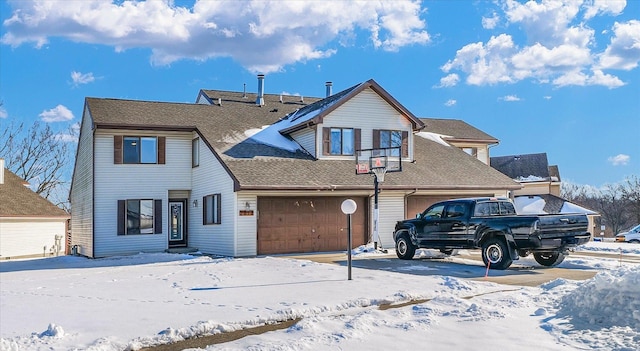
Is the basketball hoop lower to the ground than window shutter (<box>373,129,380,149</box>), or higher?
lower

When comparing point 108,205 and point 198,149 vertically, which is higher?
point 198,149

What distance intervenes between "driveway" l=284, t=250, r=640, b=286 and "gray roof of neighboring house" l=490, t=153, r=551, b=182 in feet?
98.3

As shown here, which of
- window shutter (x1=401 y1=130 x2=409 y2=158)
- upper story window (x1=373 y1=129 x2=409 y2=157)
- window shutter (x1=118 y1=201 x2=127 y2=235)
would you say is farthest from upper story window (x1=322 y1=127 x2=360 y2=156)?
window shutter (x1=118 y1=201 x2=127 y2=235)

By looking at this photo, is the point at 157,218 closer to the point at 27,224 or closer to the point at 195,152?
the point at 195,152

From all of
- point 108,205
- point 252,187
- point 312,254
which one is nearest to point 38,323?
point 252,187

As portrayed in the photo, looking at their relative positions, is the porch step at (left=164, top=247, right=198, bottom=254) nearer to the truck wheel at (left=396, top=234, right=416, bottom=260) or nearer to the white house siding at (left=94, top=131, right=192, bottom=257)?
the white house siding at (left=94, top=131, right=192, bottom=257)

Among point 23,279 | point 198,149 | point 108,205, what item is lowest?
point 23,279

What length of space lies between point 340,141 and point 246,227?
20.5ft

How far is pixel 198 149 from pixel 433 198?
10.2m

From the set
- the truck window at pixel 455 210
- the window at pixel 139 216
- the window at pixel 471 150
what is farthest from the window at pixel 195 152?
the window at pixel 471 150

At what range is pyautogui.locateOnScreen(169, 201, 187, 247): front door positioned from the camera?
26719 mm

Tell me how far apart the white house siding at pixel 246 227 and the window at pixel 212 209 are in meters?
1.68

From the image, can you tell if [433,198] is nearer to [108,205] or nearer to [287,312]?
[108,205]

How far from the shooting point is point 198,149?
25.8 meters
